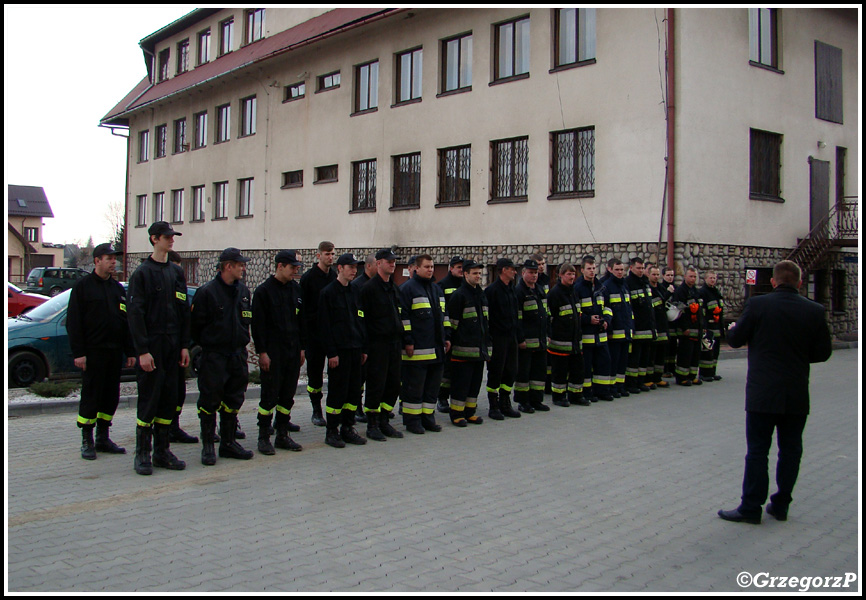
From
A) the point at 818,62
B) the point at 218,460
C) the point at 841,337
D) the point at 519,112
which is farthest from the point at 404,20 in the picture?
the point at 218,460

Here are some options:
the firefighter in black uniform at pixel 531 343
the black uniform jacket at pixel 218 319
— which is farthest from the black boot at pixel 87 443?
the firefighter in black uniform at pixel 531 343

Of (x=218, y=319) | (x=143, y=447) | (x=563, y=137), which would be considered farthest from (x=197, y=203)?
(x=143, y=447)

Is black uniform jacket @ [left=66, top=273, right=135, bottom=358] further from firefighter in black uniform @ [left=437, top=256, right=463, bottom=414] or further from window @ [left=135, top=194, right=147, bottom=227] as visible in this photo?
window @ [left=135, top=194, right=147, bottom=227]

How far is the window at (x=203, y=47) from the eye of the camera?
36.2 meters

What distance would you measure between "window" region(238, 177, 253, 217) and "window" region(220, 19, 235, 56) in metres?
6.80

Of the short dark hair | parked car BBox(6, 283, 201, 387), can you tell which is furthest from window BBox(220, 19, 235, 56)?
the short dark hair

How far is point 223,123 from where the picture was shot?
3384 cm

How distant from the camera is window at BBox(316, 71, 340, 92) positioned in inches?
1101

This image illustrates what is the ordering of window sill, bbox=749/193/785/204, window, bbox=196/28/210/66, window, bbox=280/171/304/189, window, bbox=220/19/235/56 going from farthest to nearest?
window, bbox=196/28/210/66
window, bbox=220/19/235/56
window, bbox=280/171/304/189
window sill, bbox=749/193/785/204

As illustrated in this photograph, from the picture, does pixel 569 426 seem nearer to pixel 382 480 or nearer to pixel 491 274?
pixel 382 480

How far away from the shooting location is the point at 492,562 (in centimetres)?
477

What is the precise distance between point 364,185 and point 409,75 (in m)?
4.05

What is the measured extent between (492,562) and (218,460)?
3741 millimetres

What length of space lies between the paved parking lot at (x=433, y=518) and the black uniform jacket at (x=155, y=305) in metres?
1.27
